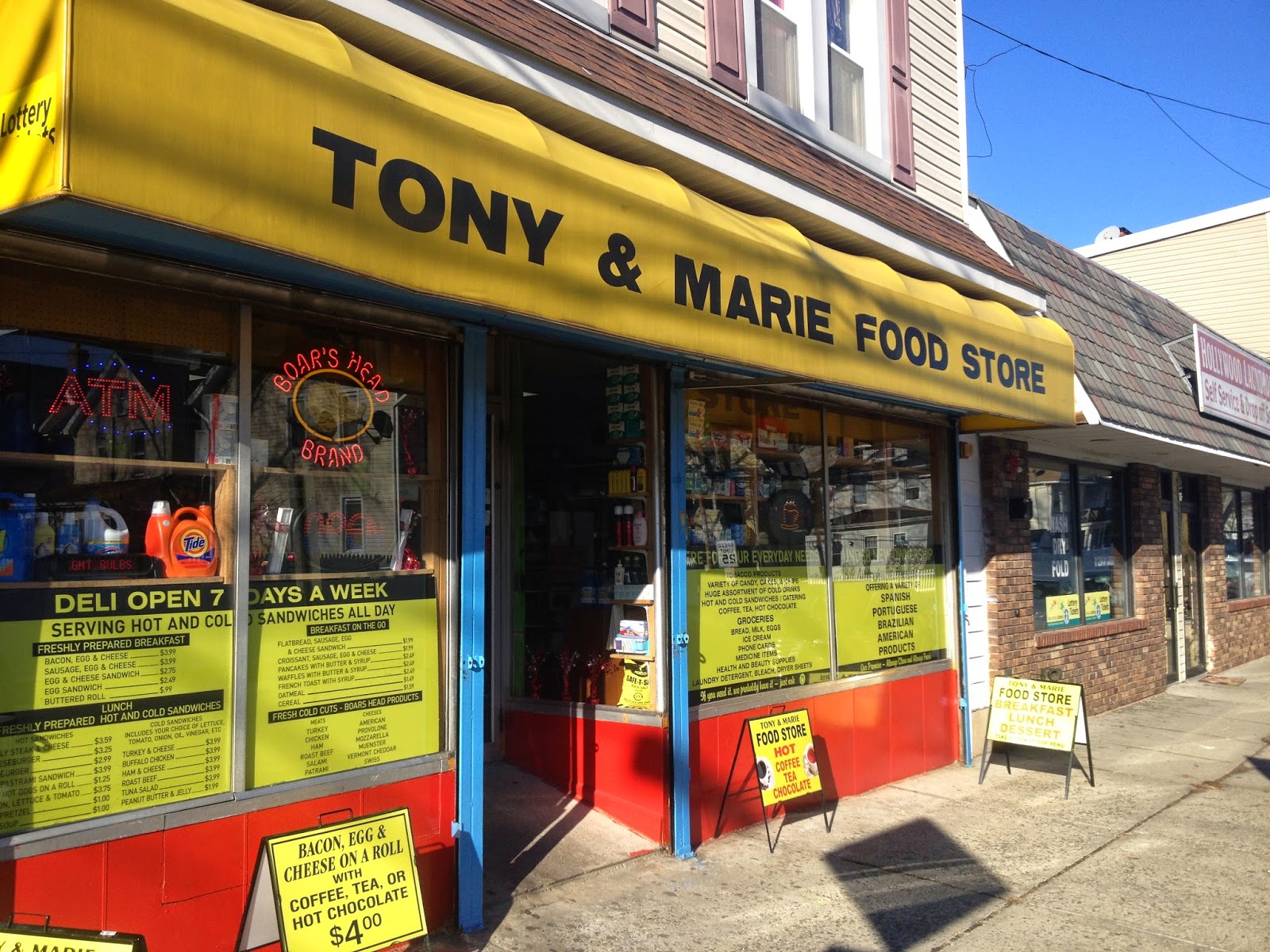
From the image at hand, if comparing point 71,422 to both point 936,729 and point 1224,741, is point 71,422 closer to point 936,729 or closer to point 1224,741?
point 936,729

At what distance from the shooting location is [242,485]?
412cm

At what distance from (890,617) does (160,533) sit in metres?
5.64

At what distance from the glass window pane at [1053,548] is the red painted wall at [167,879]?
7740 mm

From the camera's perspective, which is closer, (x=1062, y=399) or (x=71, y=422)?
(x=71, y=422)

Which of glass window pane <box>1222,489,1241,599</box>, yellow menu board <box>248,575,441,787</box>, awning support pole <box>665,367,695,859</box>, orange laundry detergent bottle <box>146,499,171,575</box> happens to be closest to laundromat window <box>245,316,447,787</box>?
yellow menu board <box>248,575,441,787</box>

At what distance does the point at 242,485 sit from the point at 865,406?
5.08 meters

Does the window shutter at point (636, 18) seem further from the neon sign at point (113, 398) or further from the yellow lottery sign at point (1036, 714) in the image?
the yellow lottery sign at point (1036, 714)

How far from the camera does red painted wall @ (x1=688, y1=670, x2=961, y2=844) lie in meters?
6.25

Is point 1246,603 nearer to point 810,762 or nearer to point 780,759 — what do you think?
point 810,762

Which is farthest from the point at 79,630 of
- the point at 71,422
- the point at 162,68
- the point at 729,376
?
the point at 729,376

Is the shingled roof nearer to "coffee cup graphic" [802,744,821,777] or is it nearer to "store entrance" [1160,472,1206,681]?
"store entrance" [1160,472,1206,681]

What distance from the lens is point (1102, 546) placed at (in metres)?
11.5

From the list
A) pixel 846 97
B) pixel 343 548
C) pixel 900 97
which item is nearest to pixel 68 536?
pixel 343 548

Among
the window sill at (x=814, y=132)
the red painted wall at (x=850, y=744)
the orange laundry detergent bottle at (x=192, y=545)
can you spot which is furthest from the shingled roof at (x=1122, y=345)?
the orange laundry detergent bottle at (x=192, y=545)
